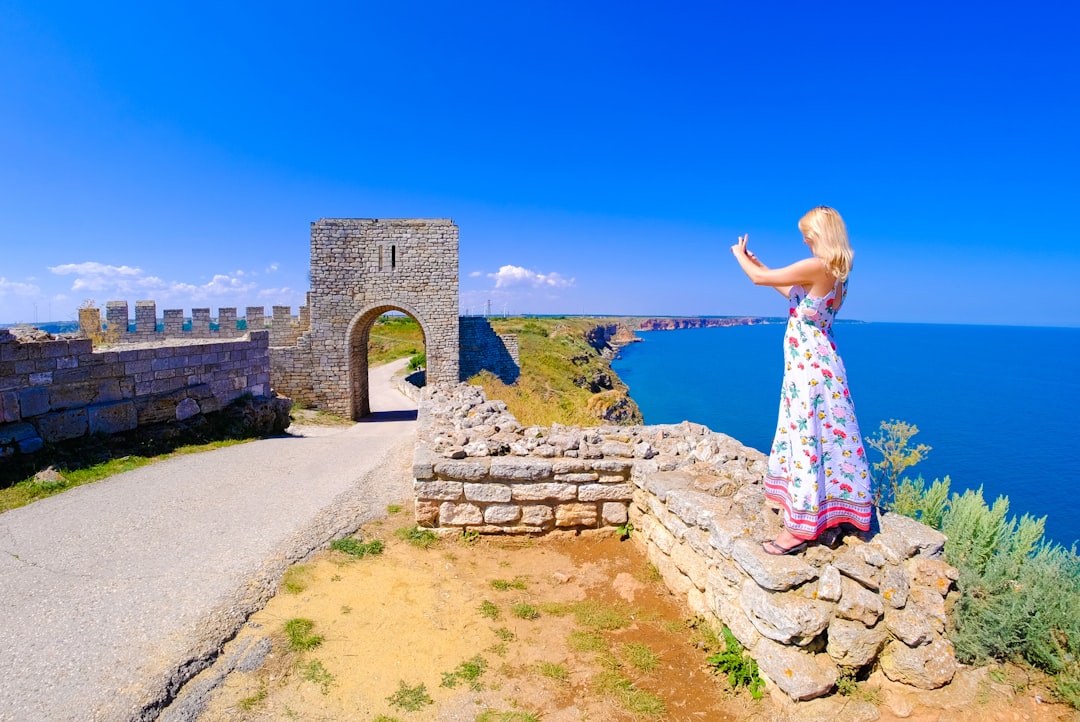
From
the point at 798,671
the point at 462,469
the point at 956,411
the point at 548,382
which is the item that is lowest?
the point at 956,411

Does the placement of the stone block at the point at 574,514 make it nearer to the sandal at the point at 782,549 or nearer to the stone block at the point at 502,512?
the stone block at the point at 502,512

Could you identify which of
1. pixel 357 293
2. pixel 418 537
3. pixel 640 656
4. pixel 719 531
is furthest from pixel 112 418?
pixel 357 293

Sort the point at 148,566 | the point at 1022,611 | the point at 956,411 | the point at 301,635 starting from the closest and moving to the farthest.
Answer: the point at 1022,611
the point at 301,635
the point at 148,566
the point at 956,411

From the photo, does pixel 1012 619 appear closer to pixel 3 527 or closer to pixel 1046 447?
pixel 3 527

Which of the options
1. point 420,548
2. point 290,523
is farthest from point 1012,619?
point 290,523

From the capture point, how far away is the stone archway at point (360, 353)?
57.8 ft

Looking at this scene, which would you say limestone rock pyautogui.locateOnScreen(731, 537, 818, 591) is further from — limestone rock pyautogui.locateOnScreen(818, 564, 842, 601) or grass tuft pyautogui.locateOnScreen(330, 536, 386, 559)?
grass tuft pyautogui.locateOnScreen(330, 536, 386, 559)

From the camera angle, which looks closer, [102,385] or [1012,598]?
[1012,598]

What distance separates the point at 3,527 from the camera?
507 cm

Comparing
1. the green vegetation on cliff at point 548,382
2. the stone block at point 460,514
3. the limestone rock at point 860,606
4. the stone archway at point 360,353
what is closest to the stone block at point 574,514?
the stone block at point 460,514

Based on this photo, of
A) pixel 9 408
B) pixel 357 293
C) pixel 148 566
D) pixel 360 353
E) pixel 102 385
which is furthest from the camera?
pixel 360 353

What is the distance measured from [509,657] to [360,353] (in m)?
16.4

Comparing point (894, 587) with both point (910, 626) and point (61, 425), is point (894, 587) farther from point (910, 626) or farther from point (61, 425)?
point (61, 425)

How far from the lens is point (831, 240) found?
116 inches
